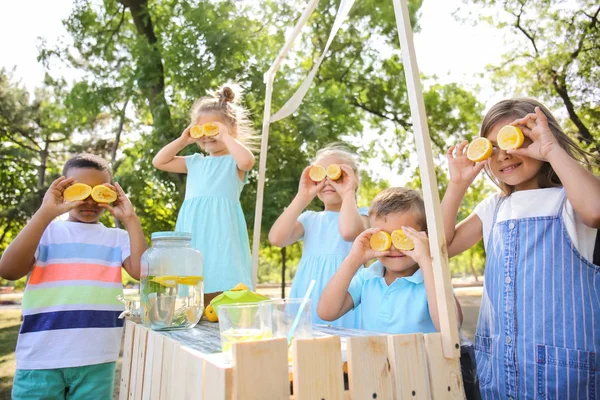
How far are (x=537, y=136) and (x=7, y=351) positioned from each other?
10090 millimetres

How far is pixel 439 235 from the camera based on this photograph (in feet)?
4.84

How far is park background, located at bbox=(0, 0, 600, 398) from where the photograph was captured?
9648mm

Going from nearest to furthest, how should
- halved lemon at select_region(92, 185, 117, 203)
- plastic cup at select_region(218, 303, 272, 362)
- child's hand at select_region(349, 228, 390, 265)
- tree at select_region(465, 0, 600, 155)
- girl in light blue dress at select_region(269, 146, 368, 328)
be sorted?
plastic cup at select_region(218, 303, 272, 362) < child's hand at select_region(349, 228, 390, 265) < halved lemon at select_region(92, 185, 117, 203) < girl in light blue dress at select_region(269, 146, 368, 328) < tree at select_region(465, 0, 600, 155)

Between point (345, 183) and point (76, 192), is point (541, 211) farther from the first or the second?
point (76, 192)

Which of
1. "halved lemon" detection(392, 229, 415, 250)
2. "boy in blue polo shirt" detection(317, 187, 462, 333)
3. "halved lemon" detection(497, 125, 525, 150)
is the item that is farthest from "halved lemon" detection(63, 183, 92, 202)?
"halved lemon" detection(497, 125, 525, 150)

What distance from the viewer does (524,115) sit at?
217 cm

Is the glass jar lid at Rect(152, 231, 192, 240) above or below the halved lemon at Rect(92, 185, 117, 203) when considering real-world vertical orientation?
below

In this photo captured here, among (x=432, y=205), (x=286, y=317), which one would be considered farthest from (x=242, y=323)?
(x=432, y=205)

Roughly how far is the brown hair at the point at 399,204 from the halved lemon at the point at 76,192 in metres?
1.50

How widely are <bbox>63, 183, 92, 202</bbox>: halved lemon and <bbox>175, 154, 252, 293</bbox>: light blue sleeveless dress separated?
1.23 metres

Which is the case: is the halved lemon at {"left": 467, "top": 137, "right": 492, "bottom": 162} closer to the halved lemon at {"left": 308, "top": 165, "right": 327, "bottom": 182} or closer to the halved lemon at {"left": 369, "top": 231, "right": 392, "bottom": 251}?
the halved lemon at {"left": 369, "top": 231, "right": 392, "bottom": 251}

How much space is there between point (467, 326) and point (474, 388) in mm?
11050

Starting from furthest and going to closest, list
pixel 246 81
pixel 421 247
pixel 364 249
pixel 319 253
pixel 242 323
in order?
pixel 246 81 → pixel 319 253 → pixel 364 249 → pixel 421 247 → pixel 242 323

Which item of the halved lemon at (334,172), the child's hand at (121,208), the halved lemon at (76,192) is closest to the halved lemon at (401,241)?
the halved lemon at (334,172)
